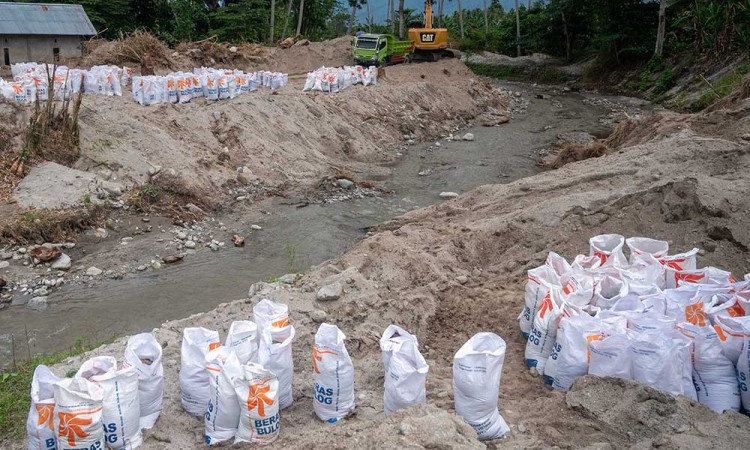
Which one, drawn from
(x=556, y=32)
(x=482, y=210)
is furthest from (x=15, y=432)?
(x=556, y=32)

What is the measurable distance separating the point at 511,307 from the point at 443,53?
71.7ft

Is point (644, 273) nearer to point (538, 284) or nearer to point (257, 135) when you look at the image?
point (538, 284)

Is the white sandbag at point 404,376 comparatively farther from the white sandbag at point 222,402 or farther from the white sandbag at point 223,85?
the white sandbag at point 223,85

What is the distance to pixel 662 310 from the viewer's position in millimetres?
4914

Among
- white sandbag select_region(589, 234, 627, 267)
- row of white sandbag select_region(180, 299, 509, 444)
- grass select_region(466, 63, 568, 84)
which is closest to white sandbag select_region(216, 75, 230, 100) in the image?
white sandbag select_region(589, 234, 627, 267)

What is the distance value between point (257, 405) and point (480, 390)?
1.39m

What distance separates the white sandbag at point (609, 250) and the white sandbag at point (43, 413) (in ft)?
14.8

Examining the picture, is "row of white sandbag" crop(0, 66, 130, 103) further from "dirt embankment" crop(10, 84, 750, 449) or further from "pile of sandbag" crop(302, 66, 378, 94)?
"dirt embankment" crop(10, 84, 750, 449)

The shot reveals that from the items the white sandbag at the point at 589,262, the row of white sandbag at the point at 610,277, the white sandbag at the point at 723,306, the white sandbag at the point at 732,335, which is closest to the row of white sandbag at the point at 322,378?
the row of white sandbag at the point at 610,277

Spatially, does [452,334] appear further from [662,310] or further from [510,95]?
[510,95]

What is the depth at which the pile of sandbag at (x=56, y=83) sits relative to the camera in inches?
445

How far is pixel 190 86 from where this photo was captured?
13.8 m

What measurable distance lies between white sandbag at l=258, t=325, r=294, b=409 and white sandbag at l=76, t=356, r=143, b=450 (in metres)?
0.85

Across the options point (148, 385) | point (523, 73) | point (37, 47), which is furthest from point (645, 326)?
point (523, 73)
